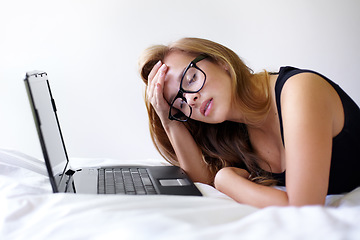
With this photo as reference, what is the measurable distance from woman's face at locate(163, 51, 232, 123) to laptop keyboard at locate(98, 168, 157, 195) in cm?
29

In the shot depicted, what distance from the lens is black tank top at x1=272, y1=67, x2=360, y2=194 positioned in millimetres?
1196

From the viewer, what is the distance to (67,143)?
9.18 feet

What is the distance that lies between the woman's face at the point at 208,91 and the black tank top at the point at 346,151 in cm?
18

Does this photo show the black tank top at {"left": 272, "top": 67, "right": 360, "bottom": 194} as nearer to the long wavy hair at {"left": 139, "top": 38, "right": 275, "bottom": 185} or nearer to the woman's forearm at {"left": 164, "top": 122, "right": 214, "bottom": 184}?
the long wavy hair at {"left": 139, "top": 38, "right": 275, "bottom": 185}

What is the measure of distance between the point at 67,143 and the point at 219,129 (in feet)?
4.88

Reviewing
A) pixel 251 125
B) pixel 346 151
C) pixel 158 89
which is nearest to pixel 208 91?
pixel 158 89

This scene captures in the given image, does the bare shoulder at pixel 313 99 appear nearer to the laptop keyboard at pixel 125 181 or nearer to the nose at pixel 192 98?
the nose at pixel 192 98

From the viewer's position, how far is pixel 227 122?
65.7 inches

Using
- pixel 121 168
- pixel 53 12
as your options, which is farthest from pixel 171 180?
pixel 53 12

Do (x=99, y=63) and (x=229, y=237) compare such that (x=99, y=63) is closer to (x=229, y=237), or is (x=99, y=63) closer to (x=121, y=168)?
(x=121, y=168)

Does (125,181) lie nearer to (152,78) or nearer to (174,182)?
(174,182)

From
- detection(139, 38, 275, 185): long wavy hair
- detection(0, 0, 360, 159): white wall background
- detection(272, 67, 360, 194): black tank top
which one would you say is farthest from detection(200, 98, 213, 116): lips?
detection(0, 0, 360, 159): white wall background

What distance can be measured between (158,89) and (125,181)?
1.23 feet

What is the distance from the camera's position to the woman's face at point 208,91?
4.27 feet
